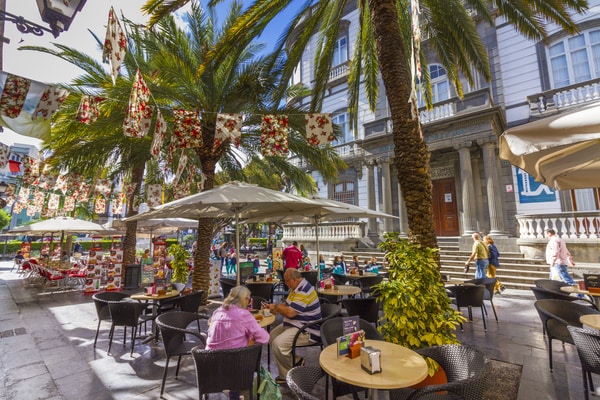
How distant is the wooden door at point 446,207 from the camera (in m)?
13.8

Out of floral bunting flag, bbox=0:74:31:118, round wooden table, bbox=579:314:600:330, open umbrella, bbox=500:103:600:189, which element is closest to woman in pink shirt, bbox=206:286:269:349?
open umbrella, bbox=500:103:600:189

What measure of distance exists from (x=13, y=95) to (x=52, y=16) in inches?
69.7

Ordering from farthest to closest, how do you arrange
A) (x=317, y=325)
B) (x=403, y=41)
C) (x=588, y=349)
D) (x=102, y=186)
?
1. (x=102, y=186)
2. (x=403, y=41)
3. (x=317, y=325)
4. (x=588, y=349)

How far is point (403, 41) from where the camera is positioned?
20.1 feet

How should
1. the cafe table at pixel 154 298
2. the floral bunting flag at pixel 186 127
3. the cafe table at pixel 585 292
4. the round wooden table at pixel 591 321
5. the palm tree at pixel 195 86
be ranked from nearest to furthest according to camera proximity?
1. the round wooden table at pixel 591 321
2. the cafe table at pixel 585 292
3. the cafe table at pixel 154 298
4. the floral bunting flag at pixel 186 127
5. the palm tree at pixel 195 86

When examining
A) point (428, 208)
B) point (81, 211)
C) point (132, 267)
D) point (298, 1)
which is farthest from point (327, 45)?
point (81, 211)

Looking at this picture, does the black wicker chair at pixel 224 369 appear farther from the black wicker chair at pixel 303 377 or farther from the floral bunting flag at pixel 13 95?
the floral bunting flag at pixel 13 95

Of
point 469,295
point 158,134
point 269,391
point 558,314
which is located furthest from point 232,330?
point 158,134

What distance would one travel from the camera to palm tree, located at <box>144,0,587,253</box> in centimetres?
397

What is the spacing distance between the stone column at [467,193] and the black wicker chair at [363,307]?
28.2 feet

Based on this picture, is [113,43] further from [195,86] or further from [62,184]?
[62,184]

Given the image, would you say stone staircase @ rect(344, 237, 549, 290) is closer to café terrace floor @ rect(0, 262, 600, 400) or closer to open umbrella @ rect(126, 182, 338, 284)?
café terrace floor @ rect(0, 262, 600, 400)

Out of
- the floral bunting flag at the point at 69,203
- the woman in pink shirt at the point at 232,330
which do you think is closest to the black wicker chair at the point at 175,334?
the woman in pink shirt at the point at 232,330

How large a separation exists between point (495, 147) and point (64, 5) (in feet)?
45.1
